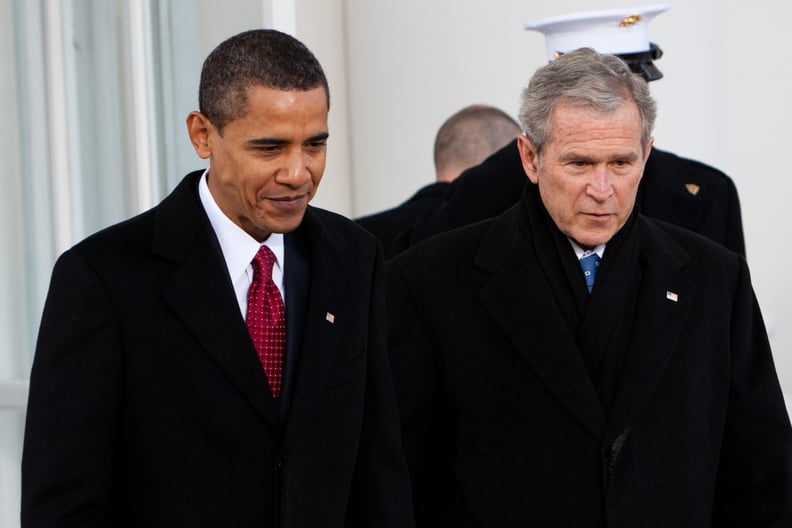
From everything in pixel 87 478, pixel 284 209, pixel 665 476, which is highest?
pixel 284 209

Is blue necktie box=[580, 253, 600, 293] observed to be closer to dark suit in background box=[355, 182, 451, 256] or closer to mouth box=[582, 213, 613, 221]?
mouth box=[582, 213, 613, 221]

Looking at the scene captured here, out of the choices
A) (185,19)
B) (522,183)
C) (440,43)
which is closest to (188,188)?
(522,183)

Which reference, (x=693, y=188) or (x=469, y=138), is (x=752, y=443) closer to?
(x=693, y=188)

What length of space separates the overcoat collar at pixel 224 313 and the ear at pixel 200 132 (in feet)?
0.30

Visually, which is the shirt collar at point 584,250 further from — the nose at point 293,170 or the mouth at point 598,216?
the nose at point 293,170

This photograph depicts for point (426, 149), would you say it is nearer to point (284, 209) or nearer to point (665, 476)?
point (665, 476)

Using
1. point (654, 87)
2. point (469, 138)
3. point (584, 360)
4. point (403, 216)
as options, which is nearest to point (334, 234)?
point (584, 360)

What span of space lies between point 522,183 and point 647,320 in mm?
881

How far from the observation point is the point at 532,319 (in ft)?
10.8

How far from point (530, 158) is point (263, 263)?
0.89m

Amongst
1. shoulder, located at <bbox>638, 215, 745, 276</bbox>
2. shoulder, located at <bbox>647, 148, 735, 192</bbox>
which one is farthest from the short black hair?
shoulder, located at <bbox>647, 148, 735, 192</bbox>

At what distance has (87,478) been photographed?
241 cm

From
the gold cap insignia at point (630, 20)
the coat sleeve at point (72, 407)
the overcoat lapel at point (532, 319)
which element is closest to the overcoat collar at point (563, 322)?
the overcoat lapel at point (532, 319)

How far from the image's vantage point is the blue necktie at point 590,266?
10.8 ft
